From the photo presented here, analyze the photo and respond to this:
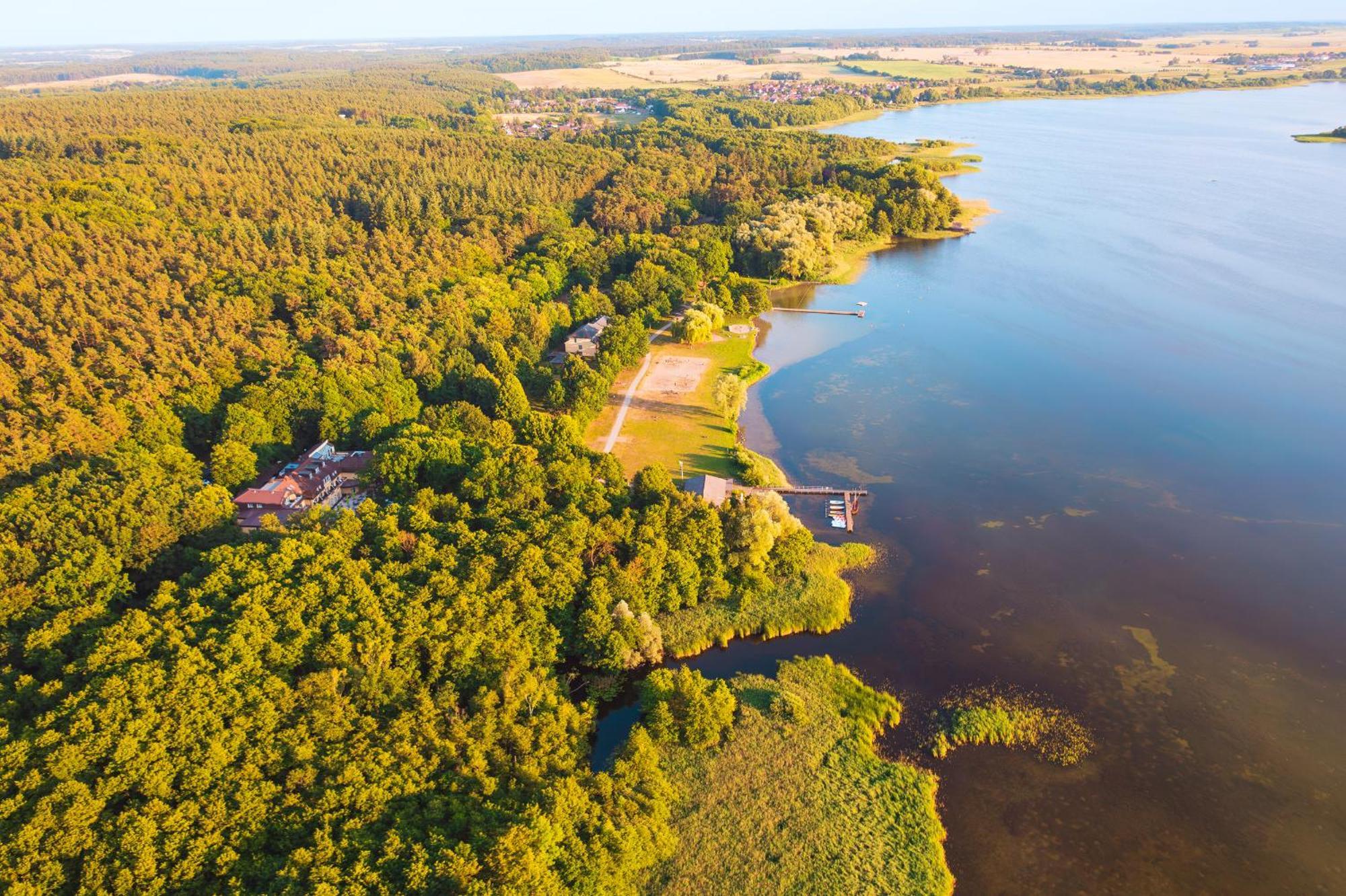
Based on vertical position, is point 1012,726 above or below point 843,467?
below

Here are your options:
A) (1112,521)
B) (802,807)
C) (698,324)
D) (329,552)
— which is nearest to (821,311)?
(698,324)

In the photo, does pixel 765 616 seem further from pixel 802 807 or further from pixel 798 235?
pixel 798 235

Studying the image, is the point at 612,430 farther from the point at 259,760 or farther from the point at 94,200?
the point at 94,200

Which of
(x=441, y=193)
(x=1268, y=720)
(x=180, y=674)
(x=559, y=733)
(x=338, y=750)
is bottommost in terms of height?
(x=1268, y=720)

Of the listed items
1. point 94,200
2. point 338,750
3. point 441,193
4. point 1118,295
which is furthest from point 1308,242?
point 94,200

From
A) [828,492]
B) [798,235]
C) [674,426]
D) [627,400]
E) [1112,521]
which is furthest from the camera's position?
[798,235]

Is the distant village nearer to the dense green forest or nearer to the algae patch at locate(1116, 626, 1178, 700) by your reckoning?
the dense green forest
